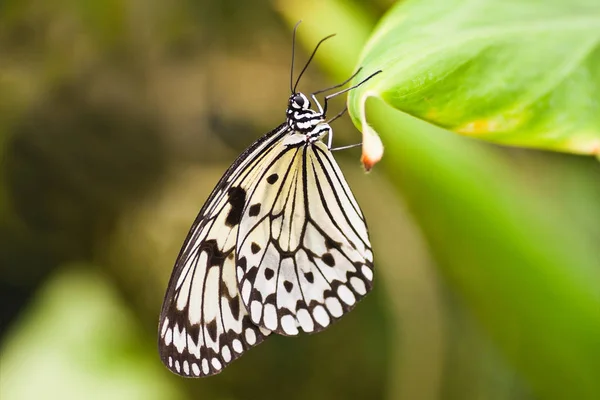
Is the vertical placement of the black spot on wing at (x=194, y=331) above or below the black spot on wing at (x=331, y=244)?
below

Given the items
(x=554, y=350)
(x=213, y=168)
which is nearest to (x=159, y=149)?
(x=213, y=168)

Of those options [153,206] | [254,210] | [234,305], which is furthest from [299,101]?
[153,206]

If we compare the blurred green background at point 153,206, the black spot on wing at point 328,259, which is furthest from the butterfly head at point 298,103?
the blurred green background at point 153,206

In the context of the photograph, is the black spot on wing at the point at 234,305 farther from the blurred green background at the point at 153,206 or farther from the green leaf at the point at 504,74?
the blurred green background at the point at 153,206

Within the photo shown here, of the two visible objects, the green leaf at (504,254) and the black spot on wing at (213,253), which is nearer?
the green leaf at (504,254)

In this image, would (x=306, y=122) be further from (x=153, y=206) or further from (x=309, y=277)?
(x=153, y=206)

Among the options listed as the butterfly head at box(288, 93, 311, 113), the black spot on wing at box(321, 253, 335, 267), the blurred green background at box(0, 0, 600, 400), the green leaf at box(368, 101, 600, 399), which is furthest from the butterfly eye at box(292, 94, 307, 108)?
the blurred green background at box(0, 0, 600, 400)

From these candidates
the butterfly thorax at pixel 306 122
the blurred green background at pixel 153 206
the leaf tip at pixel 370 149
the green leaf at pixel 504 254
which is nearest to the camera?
the leaf tip at pixel 370 149
